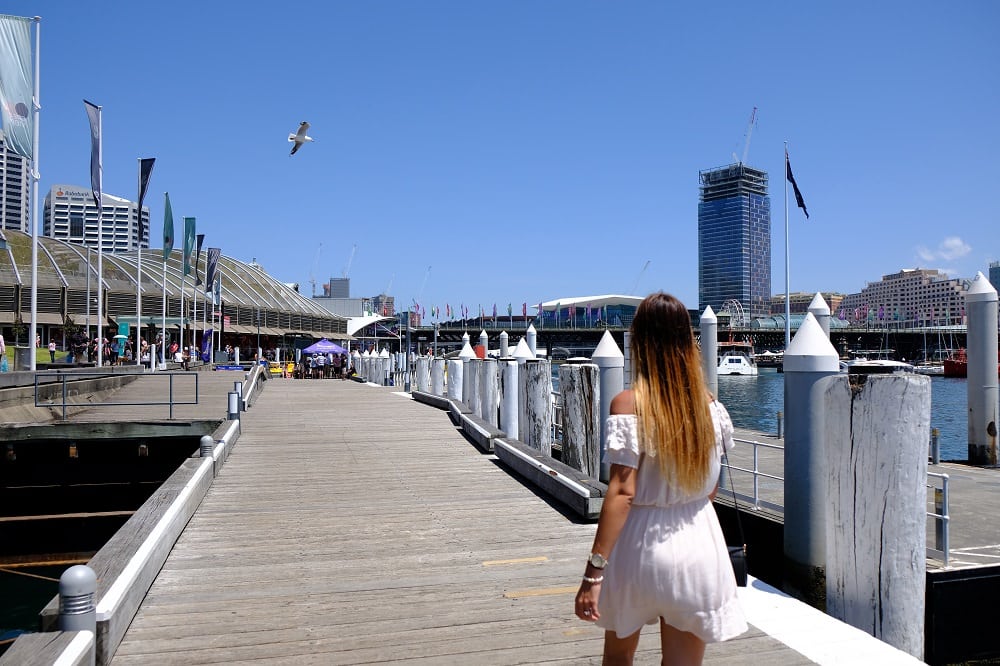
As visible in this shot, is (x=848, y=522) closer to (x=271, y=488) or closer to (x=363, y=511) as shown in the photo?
(x=363, y=511)

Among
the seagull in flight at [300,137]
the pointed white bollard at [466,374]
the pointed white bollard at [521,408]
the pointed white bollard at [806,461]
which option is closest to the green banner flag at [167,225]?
the seagull in flight at [300,137]

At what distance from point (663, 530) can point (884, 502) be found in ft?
9.09

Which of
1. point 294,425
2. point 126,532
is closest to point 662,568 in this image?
point 126,532

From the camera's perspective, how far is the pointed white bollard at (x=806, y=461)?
6047mm

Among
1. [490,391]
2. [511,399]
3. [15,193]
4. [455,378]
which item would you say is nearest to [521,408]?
[511,399]

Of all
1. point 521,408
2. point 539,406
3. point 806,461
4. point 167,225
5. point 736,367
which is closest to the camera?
point 806,461

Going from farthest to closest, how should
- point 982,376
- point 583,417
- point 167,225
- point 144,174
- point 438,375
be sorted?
point 167,225
point 144,174
point 438,375
point 982,376
point 583,417

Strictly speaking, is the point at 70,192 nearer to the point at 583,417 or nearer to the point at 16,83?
the point at 16,83

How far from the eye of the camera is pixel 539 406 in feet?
39.1

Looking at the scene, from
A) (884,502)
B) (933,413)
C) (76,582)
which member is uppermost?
(884,502)

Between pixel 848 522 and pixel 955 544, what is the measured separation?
325cm

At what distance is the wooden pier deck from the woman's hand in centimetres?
135

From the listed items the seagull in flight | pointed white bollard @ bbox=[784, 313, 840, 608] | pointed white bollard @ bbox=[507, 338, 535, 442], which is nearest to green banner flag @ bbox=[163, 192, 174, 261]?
the seagull in flight

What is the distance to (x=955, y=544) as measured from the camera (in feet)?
24.4
